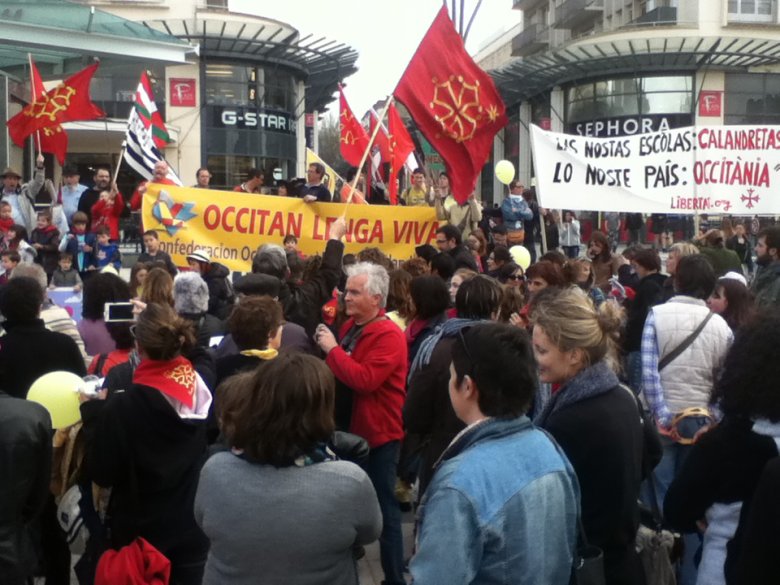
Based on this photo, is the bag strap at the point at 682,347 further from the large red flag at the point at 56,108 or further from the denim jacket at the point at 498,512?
the large red flag at the point at 56,108

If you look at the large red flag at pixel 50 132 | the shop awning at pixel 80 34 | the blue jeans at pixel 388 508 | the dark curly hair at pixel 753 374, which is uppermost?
the shop awning at pixel 80 34

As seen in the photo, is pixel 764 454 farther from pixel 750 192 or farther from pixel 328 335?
pixel 750 192

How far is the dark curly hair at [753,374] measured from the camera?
2.75m

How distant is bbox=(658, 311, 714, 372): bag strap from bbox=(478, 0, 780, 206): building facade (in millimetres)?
32167

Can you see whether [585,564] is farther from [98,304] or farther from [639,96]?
[639,96]

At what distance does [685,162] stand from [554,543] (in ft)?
29.1

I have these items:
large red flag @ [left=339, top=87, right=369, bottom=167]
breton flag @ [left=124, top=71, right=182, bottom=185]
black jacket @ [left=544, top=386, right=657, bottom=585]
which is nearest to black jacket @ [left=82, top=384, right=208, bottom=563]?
black jacket @ [left=544, top=386, right=657, bottom=585]

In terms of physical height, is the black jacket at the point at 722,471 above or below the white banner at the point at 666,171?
below

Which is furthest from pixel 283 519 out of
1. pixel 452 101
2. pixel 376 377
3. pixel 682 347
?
pixel 452 101

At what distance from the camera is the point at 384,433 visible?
5016mm

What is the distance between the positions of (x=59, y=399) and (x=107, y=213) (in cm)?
817

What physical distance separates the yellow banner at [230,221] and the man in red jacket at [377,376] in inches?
162

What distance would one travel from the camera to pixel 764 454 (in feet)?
9.14

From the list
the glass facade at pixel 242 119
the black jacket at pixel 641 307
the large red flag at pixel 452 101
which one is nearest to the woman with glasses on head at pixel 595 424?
the black jacket at pixel 641 307
